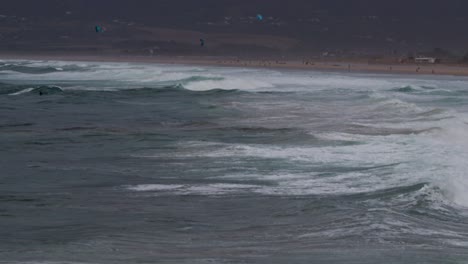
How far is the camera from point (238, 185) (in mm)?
16984

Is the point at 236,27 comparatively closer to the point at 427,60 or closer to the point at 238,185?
the point at 427,60

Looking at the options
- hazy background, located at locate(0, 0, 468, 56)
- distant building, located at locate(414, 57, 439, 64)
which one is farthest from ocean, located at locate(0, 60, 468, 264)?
hazy background, located at locate(0, 0, 468, 56)

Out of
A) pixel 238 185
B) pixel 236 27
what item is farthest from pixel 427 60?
pixel 238 185

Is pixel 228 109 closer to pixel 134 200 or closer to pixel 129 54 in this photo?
pixel 134 200

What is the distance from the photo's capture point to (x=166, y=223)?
45.8 feet

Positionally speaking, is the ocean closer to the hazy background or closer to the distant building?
the distant building

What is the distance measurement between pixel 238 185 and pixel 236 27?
114504 mm

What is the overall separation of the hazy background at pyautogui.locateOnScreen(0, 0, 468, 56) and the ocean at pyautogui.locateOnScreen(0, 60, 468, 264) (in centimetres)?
7025

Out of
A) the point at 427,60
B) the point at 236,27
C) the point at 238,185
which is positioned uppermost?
the point at 238,185

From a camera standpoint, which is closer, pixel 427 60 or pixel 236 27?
pixel 427 60

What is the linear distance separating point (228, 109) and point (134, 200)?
62.2ft

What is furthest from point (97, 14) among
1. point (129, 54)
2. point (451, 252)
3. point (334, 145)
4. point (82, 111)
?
point (451, 252)

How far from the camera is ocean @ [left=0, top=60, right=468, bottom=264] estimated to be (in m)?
12.4

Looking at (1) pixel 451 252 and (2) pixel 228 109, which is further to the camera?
(2) pixel 228 109
